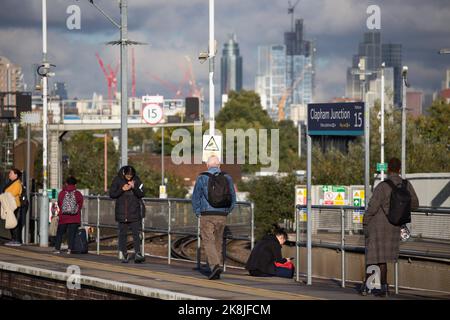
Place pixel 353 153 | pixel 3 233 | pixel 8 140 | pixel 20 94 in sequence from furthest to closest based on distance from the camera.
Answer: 1. pixel 353 153
2. pixel 8 140
3. pixel 20 94
4. pixel 3 233

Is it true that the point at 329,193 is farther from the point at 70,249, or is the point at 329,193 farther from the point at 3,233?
the point at 70,249

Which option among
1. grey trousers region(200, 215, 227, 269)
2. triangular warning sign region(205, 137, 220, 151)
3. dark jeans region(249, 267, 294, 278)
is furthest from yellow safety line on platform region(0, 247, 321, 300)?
triangular warning sign region(205, 137, 220, 151)

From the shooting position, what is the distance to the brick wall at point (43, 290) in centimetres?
1456

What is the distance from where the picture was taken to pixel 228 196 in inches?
674

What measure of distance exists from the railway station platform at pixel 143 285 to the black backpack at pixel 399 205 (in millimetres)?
1084

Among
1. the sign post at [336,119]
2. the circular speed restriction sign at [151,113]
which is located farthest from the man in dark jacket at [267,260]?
the circular speed restriction sign at [151,113]

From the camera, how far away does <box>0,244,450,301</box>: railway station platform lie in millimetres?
14055

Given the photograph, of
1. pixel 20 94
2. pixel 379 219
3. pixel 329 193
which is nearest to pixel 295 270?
pixel 379 219

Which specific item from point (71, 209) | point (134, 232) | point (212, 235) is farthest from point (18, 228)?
point (212, 235)

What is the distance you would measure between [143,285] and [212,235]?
2.57 metres

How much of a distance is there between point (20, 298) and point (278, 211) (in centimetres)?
5550

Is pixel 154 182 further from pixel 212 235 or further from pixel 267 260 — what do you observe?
pixel 212 235

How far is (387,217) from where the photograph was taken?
1483 cm
